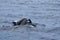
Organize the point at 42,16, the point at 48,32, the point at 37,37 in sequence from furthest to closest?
the point at 42,16
the point at 48,32
the point at 37,37

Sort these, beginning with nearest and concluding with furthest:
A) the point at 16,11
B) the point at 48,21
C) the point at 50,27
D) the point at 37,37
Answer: the point at 37,37, the point at 50,27, the point at 48,21, the point at 16,11

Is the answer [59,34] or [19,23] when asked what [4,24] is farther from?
[59,34]

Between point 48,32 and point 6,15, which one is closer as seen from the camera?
point 48,32

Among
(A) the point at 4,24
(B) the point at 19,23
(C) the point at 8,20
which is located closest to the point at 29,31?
(B) the point at 19,23

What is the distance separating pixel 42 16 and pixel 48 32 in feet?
21.1

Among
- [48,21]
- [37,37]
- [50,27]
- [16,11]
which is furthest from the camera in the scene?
[16,11]

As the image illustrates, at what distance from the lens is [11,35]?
64.6 ft

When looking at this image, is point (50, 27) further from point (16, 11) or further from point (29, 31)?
point (16, 11)

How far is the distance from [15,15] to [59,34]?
8221mm

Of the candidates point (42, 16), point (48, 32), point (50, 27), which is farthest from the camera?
point (42, 16)

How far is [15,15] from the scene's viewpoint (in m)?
27.9

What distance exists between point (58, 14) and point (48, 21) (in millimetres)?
3593

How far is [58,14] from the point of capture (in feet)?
91.2

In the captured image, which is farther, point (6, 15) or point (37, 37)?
point (6, 15)
